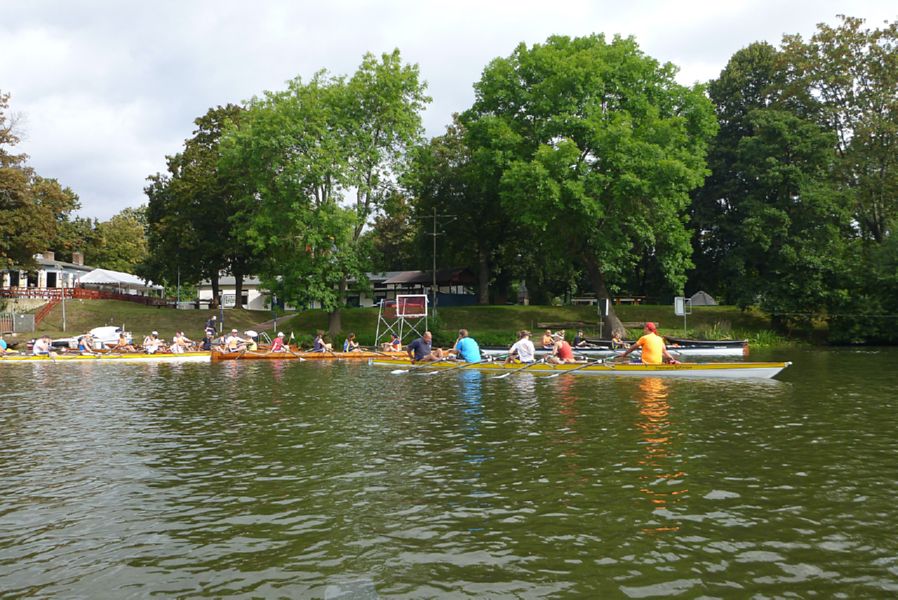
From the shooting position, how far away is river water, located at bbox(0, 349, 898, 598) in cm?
598

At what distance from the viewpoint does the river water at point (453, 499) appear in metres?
5.98

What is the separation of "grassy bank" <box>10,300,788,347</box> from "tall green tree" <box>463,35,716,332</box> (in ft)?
21.4

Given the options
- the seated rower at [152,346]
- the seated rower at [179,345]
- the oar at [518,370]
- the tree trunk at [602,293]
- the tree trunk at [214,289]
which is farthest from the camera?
the tree trunk at [214,289]

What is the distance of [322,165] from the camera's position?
4416 cm

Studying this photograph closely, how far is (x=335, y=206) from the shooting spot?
4531 centimetres

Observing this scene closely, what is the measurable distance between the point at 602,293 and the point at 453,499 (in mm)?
39039

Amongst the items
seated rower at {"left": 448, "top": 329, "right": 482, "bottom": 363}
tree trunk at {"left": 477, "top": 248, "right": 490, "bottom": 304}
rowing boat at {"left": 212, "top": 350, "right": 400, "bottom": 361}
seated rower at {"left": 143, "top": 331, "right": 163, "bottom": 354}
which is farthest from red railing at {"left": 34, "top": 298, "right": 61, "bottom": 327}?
seated rower at {"left": 448, "top": 329, "right": 482, "bottom": 363}

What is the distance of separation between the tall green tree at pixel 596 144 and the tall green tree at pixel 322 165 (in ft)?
22.5

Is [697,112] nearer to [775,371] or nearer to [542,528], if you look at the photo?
[775,371]

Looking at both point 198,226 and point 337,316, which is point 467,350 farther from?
point 198,226

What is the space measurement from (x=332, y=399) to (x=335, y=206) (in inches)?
1129

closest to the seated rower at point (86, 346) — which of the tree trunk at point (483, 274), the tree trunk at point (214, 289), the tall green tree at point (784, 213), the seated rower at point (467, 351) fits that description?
the seated rower at point (467, 351)

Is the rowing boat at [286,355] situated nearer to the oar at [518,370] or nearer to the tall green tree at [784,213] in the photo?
the oar at [518,370]

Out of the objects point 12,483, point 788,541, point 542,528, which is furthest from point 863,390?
point 12,483
